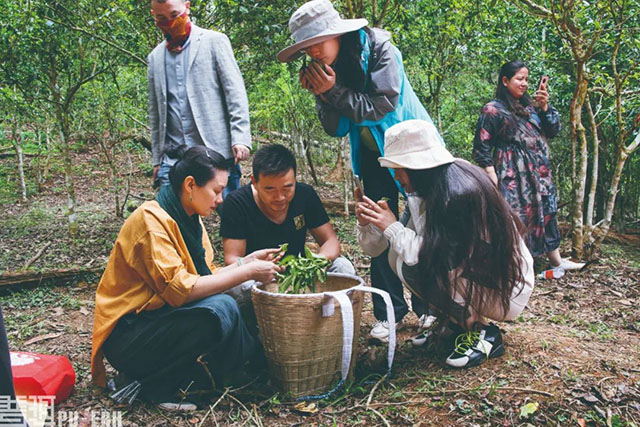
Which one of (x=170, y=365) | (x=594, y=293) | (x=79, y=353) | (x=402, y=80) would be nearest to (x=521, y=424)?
(x=170, y=365)

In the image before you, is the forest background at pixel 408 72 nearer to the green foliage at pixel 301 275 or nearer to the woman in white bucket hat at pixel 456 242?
the woman in white bucket hat at pixel 456 242

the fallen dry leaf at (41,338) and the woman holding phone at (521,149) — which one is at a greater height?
the woman holding phone at (521,149)

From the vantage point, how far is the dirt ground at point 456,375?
2391mm

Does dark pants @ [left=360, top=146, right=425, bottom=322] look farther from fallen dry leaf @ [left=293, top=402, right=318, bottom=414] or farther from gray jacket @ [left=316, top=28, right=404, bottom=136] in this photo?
fallen dry leaf @ [left=293, top=402, right=318, bottom=414]

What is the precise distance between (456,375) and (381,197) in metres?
1.18

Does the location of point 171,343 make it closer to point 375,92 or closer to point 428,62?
point 375,92

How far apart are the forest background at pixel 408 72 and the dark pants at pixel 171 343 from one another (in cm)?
42

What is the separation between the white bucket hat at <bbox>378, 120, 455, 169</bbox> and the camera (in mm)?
2680

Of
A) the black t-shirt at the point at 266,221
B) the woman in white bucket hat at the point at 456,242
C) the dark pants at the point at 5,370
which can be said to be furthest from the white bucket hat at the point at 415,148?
the dark pants at the point at 5,370

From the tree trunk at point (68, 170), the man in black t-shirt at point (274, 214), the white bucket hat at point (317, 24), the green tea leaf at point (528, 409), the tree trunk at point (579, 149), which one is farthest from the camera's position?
the tree trunk at point (68, 170)

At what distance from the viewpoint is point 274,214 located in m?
3.32

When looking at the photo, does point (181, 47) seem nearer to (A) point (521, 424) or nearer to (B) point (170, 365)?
(B) point (170, 365)

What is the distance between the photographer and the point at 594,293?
477 centimetres

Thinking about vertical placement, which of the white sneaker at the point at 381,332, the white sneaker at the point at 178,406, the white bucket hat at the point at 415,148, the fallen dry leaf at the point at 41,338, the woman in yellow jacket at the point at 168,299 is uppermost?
the white bucket hat at the point at 415,148
